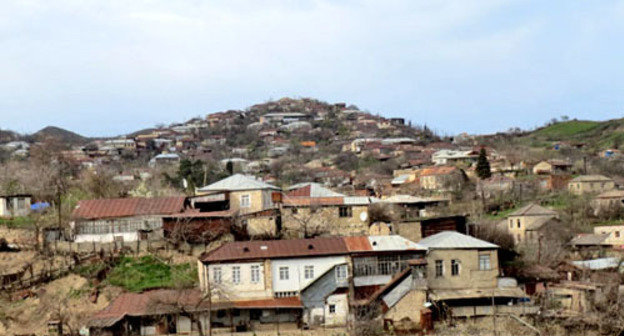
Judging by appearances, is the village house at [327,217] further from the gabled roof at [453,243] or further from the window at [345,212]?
the gabled roof at [453,243]

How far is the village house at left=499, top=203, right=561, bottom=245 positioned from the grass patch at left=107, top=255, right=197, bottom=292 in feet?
71.4

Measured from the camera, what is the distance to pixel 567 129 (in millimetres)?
105750

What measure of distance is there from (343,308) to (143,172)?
151ft

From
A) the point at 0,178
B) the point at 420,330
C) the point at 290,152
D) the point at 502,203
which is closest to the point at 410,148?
the point at 290,152

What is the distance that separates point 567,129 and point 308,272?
85734mm

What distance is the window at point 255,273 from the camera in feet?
91.2

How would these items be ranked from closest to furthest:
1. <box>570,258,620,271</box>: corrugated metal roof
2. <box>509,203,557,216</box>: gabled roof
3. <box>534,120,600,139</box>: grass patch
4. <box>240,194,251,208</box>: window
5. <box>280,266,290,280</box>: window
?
<box>280,266,290,280</box>: window → <box>570,258,620,271</box>: corrugated metal roof → <box>240,194,251,208</box>: window → <box>509,203,557,216</box>: gabled roof → <box>534,120,600,139</box>: grass patch

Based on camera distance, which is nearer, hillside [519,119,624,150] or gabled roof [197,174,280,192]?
gabled roof [197,174,280,192]

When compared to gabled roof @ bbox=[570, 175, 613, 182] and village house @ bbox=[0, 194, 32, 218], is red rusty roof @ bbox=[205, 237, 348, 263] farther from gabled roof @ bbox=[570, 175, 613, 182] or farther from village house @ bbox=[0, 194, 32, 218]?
gabled roof @ bbox=[570, 175, 613, 182]

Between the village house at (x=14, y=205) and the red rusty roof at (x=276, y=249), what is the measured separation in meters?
14.0

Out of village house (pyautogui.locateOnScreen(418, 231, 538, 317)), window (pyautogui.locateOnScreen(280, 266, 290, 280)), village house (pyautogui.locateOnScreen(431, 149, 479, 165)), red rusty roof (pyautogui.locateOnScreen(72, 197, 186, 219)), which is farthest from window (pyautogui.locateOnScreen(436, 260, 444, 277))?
village house (pyautogui.locateOnScreen(431, 149, 479, 165))

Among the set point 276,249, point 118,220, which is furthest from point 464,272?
point 118,220

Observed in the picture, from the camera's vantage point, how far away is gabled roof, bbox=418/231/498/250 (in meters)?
29.1

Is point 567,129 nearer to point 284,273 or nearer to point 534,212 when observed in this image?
point 534,212
